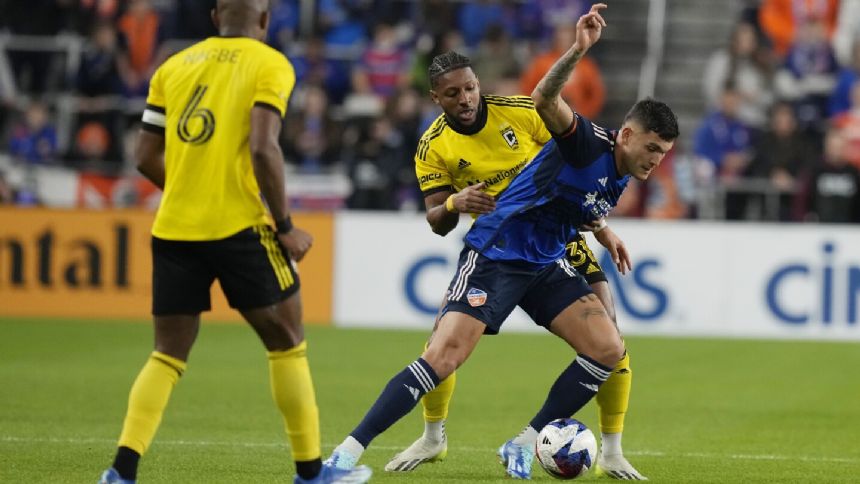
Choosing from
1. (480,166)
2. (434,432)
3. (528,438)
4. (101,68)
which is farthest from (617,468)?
(101,68)

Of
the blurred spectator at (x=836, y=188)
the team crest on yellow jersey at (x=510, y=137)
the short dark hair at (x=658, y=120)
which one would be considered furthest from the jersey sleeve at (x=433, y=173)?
the blurred spectator at (x=836, y=188)

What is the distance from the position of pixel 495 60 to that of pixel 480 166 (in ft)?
40.9

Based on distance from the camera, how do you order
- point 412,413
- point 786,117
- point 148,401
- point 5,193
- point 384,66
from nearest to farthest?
point 148,401 → point 412,413 → point 786,117 → point 5,193 → point 384,66

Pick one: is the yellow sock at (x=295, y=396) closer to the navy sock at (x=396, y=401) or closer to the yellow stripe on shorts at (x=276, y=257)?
the yellow stripe on shorts at (x=276, y=257)

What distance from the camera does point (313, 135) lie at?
66.3ft

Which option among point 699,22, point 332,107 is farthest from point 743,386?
point 699,22

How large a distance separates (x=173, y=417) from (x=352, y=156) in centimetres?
955

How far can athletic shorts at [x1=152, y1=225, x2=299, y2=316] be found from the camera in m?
6.54

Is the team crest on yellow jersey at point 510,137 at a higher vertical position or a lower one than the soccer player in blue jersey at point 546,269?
higher

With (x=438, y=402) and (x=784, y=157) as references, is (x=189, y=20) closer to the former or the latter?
(x=784, y=157)

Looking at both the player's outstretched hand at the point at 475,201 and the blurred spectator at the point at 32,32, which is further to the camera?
the blurred spectator at the point at 32,32

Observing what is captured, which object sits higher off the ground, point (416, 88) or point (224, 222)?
point (224, 222)

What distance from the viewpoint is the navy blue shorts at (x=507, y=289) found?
7945 mm

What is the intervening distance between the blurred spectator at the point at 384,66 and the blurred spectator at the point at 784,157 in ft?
17.0
